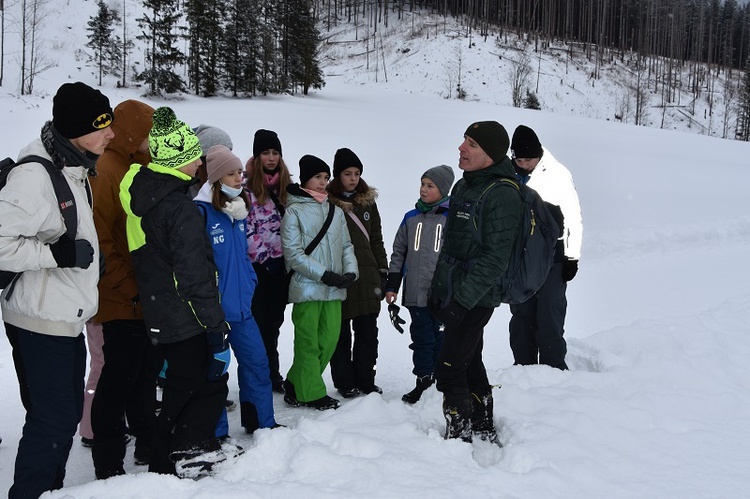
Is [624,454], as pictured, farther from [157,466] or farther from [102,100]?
[102,100]

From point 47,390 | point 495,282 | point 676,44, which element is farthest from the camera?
point 676,44

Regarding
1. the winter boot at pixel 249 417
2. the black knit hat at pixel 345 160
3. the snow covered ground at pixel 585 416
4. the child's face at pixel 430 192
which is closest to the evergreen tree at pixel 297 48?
the snow covered ground at pixel 585 416

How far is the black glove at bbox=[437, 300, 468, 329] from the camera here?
3.21 metres

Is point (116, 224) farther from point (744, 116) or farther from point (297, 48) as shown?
point (744, 116)

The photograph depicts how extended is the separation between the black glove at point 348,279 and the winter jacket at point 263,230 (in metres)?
0.55

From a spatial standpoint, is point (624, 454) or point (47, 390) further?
point (624, 454)

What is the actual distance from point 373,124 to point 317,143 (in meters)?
6.55

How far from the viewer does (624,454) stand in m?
3.33

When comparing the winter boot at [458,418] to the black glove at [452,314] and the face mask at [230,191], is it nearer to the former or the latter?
the black glove at [452,314]

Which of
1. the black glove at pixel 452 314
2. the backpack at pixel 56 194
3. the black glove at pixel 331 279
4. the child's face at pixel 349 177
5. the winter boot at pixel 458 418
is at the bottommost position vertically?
the winter boot at pixel 458 418

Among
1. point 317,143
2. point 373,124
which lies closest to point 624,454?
point 317,143

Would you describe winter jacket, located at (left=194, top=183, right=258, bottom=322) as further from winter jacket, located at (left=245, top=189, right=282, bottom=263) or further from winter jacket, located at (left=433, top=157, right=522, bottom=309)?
winter jacket, located at (left=433, top=157, right=522, bottom=309)

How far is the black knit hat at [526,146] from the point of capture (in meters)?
4.39

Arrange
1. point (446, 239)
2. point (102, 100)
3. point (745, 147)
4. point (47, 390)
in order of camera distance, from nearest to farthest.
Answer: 1. point (47, 390)
2. point (102, 100)
3. point (446, 239)
4. point (745, 147)
